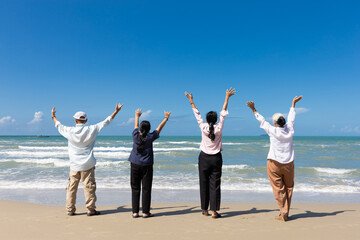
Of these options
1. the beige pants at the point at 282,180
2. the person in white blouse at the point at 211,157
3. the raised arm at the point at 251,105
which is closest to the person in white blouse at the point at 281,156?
the beige pants at the point at 282,180

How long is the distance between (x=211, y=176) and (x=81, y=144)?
2304 mm

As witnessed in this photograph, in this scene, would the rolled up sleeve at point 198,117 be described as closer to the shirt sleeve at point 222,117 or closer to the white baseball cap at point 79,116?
the shirt sleeve at point 222,117

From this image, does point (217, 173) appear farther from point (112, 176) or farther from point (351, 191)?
point (112, 176)

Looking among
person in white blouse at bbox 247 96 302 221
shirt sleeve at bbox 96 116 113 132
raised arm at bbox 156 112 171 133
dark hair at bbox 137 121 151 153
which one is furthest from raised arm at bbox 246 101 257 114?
shirt sleeve at bbox 96 116 113 132

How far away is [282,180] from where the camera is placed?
4336mm

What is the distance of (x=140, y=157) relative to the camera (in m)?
4.31

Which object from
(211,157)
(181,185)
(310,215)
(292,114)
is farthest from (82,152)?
(181,185)

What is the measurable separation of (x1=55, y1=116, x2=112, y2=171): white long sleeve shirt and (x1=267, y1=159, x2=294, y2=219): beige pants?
9.89 ft

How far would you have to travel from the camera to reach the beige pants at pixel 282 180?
4207 mm

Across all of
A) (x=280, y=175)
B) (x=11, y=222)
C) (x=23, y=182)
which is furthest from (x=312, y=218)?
(x=23, y=182)

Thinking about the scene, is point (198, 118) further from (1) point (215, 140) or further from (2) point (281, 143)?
(2) point (281, 143)

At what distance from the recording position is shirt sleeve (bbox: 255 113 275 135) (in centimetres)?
419

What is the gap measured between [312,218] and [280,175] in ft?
4.09

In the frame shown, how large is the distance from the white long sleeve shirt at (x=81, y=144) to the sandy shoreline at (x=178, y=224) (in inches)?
37.4
